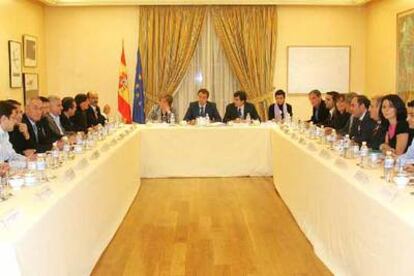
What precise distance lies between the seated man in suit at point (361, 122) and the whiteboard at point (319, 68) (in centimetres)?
420

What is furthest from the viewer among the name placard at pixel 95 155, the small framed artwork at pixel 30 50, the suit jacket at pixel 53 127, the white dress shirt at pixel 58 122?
the small framed artwork at pixel 30 50

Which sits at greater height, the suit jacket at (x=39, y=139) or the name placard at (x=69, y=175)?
the suit jacket at (x=39, y=139)

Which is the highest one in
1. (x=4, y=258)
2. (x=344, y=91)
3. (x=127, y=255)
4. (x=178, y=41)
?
(x=178, y=41)

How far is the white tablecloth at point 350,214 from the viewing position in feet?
9.45

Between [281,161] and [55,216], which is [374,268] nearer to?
[55,216]

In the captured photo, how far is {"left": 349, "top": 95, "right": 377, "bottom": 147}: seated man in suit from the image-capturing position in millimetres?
6141

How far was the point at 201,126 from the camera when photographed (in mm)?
8102

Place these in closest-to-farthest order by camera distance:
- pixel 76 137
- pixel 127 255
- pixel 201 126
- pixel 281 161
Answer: pixel 127 255 → pixel 76 137 → pixel 281 161 → pixel 201 126

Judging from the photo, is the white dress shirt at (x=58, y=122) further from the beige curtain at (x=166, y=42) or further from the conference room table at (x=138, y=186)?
the beige curtain at (x=166, y=42)

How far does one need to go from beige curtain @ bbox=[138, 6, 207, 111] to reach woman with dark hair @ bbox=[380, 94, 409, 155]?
5812 mm

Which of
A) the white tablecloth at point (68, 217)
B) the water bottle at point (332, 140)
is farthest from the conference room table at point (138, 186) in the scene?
the water bottle at point (332, 140)

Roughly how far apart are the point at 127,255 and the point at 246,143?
3.68 metres

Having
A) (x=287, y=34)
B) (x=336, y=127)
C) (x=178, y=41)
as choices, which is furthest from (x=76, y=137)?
(x=287, y=34)

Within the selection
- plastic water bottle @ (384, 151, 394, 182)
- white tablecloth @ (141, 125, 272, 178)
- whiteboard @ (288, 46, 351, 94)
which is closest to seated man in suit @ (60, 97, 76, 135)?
white tablecloth @ (141, 125, 272, 178)
